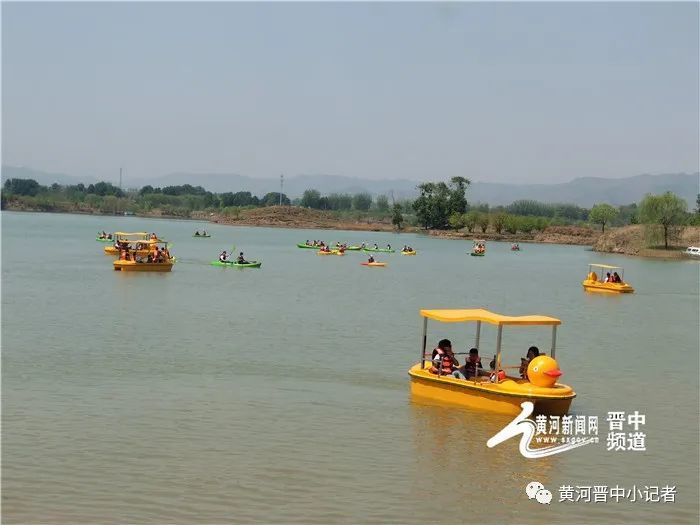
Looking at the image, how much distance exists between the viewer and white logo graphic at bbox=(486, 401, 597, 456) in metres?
18.1

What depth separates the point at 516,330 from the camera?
3531 cm

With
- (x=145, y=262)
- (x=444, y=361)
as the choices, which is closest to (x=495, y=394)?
(x=444, y=361)

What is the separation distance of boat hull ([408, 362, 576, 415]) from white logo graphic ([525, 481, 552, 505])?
317cm

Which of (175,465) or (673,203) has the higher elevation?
(673,203)

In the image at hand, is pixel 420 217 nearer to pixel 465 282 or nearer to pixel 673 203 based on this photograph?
pixel 673 203

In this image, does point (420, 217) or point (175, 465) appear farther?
point (420, 217)

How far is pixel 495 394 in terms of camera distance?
773 inches

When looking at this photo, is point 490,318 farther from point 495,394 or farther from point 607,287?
point 607,287

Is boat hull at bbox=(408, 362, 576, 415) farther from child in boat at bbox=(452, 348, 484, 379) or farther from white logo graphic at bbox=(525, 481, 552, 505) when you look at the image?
white logo graphic at bbox=(525, 481, 552, 505)

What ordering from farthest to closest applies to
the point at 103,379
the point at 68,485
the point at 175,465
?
1. the point at 103,379
2. the point at 175,465
3. the point at 68,485

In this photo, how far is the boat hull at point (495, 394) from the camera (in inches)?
753

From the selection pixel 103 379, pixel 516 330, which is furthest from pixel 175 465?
pixel 516 330

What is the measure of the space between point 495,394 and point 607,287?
133 ft

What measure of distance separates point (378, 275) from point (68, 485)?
5294 centimetres
